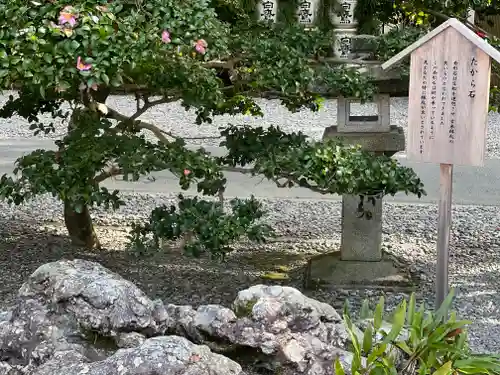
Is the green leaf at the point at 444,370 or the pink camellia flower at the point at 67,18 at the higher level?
the pink camellia flower at the point at 67,18

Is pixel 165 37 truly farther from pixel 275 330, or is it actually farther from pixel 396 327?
pixel 396 327

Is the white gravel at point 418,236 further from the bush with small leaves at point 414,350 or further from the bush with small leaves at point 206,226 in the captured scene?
the bush with small leaves at point 414,350

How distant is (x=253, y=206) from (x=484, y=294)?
181 cm

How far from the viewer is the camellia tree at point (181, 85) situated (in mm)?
Answer: 2994

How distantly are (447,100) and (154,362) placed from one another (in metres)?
1.77

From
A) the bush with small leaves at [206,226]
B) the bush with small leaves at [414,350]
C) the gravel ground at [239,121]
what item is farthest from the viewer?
the gravel ground at [239,121]

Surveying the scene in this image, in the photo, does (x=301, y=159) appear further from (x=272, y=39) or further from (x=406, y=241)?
(x=406, y=241)

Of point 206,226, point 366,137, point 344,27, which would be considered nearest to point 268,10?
point 344,27

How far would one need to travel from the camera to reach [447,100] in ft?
11.0

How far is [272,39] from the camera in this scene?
3.75m

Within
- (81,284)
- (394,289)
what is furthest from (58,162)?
(394,289)

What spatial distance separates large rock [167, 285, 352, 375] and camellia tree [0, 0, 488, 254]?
95 centimetres

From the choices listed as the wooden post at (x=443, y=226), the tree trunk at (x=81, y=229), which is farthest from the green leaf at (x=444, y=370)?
the tree trunk at (x=81, y=229)

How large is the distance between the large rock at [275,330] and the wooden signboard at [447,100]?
3.38 feet
